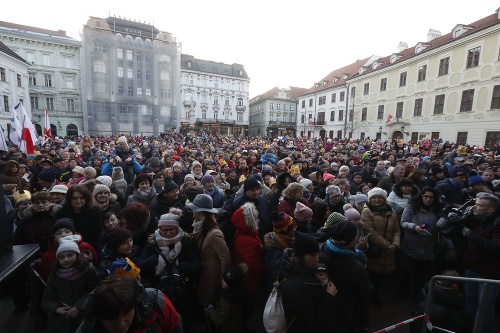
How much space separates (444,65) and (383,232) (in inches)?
1080

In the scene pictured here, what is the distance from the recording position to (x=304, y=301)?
1924mm

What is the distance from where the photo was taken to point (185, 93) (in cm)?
5016

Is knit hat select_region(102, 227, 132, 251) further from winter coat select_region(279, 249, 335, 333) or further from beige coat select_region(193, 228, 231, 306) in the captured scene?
winter coat select_region(279, 249, 335, 333)

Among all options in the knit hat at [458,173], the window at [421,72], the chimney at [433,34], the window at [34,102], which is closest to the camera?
the knit hat at [458,173]

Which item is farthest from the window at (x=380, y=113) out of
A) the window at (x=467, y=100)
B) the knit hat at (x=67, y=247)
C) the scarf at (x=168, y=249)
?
the knit hat at (x=67, y=247)

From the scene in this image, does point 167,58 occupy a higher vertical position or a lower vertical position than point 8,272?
higher

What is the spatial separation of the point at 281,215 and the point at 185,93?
51.9m

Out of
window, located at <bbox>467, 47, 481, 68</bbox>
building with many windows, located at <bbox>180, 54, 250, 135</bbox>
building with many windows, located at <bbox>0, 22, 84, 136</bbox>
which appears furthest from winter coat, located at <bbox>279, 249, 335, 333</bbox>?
building with many windows, located at <bbox>180, 54, 250, 135</bbox>

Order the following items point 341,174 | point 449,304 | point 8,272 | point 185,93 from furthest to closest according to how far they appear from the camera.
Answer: point 185,93 → point 341,174 → point 449,304 → point 8,272

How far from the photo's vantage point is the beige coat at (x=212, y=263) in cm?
274

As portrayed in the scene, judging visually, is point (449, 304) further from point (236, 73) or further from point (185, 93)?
point (236, 73)

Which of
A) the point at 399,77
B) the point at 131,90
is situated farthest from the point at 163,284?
the point at 131,90

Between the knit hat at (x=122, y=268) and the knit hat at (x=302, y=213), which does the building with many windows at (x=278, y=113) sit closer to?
the knit hat at (x=302, y=213)

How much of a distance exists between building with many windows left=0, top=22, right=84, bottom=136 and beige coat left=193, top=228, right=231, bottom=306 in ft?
141
